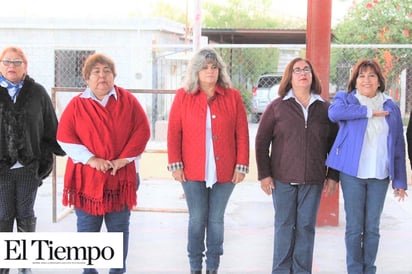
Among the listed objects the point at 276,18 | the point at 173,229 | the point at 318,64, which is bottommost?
the point at 173,229

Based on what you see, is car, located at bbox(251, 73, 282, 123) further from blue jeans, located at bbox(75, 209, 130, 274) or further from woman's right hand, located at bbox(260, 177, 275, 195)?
blue jeans, located at bbox(75, 209, 130, 274)

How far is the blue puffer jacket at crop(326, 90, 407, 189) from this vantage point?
5090mm

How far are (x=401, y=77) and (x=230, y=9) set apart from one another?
2909 cm

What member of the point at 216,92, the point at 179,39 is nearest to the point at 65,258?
the point at 216,92

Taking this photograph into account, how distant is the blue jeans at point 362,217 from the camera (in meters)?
5.16

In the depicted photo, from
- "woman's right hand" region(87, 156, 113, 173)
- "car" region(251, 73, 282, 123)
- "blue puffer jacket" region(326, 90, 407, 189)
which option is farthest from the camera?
"car" region(251, 73, 282, 123)

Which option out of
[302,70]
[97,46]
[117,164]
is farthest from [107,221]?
[97,46]

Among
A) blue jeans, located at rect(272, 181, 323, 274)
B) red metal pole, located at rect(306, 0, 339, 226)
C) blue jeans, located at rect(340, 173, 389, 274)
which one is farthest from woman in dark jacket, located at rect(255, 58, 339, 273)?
red metal pole, located at rect(306, 0, 339, 226)

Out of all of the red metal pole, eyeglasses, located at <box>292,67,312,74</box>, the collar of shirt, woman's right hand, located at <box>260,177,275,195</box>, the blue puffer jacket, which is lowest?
woman's right hand, located at <box>260,177,275,195</box>

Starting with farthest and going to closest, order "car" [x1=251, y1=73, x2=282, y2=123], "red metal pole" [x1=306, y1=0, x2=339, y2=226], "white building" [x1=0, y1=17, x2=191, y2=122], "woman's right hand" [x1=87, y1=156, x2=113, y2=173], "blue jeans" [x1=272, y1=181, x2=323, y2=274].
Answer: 1. "white building" [x1=0, y1=17, x2=191, y2=122]
2. "car" [x1=251, y1=73, x2=282, y2=123]
3. "red metal pole" [x1=306, y1=0, x2=339, y2=226]
4. "blue jeans" [x1=272, y1=181, x2=323, y2=274]
5. "woman's right hand" [x1=87, y1=156, x2=113, y2=173]

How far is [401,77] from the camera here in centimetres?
1073

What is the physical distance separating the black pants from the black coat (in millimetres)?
62

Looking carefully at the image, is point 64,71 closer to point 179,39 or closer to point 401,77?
point 179,39

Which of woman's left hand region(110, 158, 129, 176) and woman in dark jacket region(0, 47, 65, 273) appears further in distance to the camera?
woman in dark jacket region(0, 47, 65, 273)
